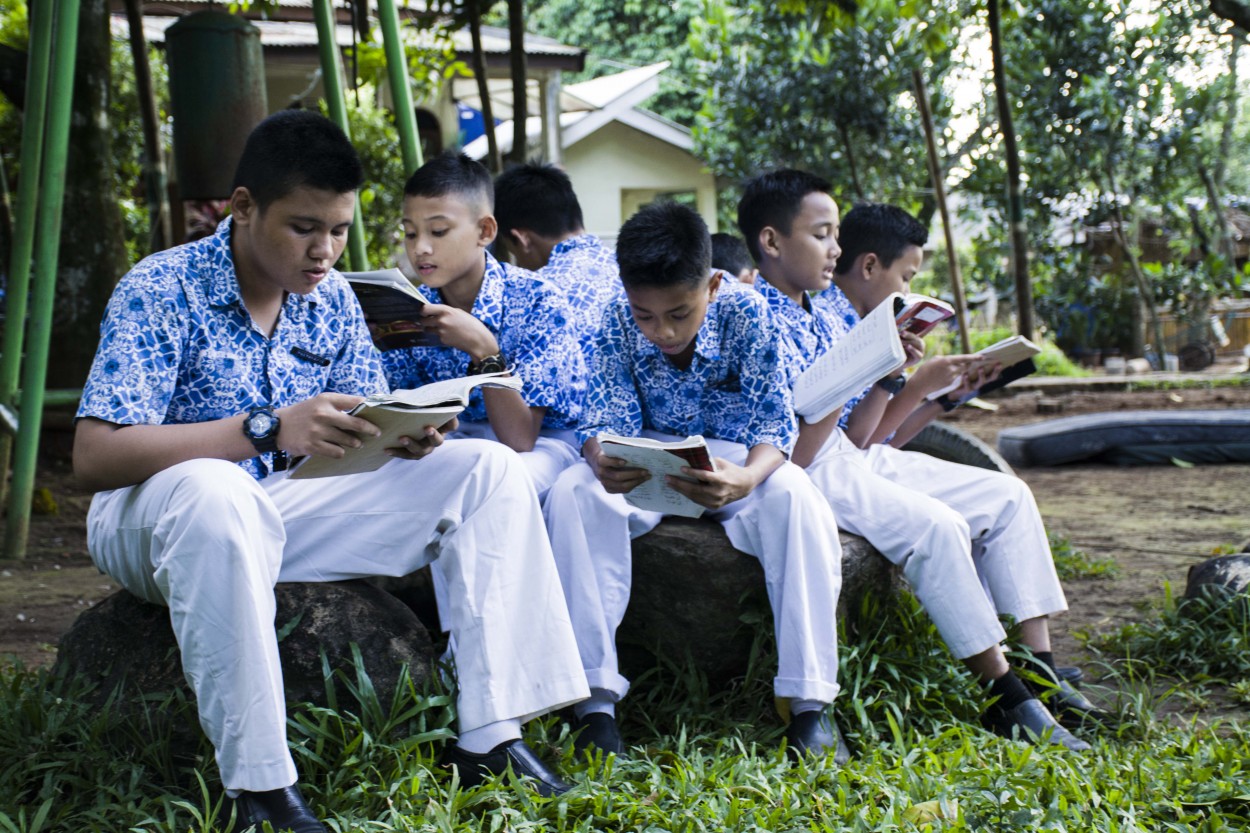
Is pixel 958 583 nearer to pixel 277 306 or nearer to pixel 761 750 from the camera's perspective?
pixel 761 750

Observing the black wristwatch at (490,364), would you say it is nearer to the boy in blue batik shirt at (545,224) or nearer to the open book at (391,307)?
the open book at (391,307)

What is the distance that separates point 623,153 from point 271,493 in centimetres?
1713

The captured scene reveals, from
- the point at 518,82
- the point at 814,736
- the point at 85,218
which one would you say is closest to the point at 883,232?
the point at 814,736

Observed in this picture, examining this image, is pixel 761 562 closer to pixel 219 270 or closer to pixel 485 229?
pixel 485 229

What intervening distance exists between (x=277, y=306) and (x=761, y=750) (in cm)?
173

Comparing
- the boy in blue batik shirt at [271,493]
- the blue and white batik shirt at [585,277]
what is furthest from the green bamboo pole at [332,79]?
the boy in blue batik shirt at [271,493]

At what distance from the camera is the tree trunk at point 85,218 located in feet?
21.9

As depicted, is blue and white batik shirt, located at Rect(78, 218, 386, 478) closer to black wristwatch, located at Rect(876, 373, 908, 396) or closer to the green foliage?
black wristwatch, located at Rect(876, 373, 908, 396)

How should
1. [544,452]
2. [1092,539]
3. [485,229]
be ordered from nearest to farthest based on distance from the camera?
[544,452], [485,229], [1092,539]

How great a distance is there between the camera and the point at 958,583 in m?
3.44

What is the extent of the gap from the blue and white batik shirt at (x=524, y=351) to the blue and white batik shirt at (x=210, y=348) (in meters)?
0.52

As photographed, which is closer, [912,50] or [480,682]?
[480,682]

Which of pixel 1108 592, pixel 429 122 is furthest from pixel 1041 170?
pixel 1108 592

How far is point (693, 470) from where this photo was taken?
316 centimetres
